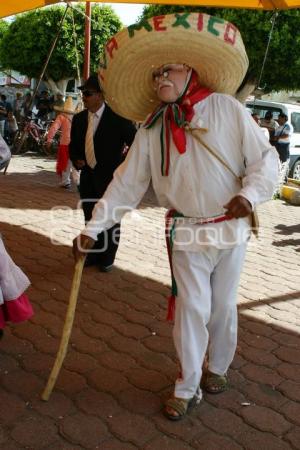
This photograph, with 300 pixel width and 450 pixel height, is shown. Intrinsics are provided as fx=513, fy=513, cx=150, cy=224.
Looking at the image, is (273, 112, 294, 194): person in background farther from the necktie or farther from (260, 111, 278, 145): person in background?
the necktie

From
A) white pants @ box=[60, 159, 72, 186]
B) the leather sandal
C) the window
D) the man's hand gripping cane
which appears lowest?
the leather sandal

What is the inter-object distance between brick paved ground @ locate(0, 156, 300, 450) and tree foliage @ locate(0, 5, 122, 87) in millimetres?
16129

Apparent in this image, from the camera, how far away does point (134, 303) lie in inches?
165

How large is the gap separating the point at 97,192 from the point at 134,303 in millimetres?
1215

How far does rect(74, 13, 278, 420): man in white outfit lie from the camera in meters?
2.51

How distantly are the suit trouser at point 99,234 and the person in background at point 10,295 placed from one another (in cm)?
175

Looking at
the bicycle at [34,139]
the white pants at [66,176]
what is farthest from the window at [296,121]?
the bicycle at [34,139]

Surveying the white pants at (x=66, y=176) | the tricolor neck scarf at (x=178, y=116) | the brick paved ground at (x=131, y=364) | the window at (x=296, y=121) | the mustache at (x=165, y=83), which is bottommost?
the brick paved ground at (x=131, y=364)

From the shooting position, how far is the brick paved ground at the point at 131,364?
2.57m

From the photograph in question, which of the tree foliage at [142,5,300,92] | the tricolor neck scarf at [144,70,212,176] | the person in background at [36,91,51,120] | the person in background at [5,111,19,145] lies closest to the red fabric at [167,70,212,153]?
the tricolor neck scarf at [144,70,212,176]

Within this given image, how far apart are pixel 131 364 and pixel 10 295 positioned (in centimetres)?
87

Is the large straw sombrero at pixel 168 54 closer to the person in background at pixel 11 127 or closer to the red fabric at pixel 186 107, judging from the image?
the red fabric at pixel 186 107

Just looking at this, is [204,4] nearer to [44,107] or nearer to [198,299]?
[198,299]

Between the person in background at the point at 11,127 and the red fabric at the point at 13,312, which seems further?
the person in background at the point at 11,127
